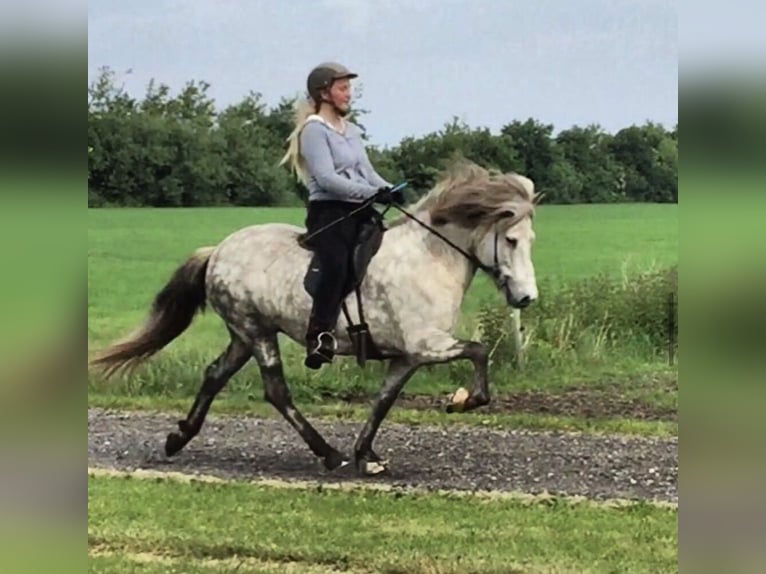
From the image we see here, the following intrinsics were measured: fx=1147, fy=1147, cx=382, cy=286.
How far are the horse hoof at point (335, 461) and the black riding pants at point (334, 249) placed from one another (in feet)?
Result: 1.57

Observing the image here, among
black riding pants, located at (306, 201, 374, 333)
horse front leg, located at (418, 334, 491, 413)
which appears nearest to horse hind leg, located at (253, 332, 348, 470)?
black riding pants, located at (306, 201, 374, 333)

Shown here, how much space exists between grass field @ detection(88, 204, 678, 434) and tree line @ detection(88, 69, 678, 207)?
7cm

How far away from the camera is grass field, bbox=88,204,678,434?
3.91 metres

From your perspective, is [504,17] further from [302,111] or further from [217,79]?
[217,79]

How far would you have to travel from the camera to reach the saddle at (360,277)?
399 cm

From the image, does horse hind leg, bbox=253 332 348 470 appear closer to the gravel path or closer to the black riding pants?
the gravel path

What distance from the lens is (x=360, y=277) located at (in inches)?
157

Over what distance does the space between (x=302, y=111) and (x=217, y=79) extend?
341 mm

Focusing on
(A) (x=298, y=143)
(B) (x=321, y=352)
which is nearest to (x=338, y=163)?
(A) (x=298, y=143)

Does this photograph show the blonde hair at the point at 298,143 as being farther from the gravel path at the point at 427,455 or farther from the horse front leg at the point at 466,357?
the gravel path at the point at 427,455

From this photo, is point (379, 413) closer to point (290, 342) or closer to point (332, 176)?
point (290, 342)

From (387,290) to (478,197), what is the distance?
0.45m

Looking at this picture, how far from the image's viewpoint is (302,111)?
3.99 m
